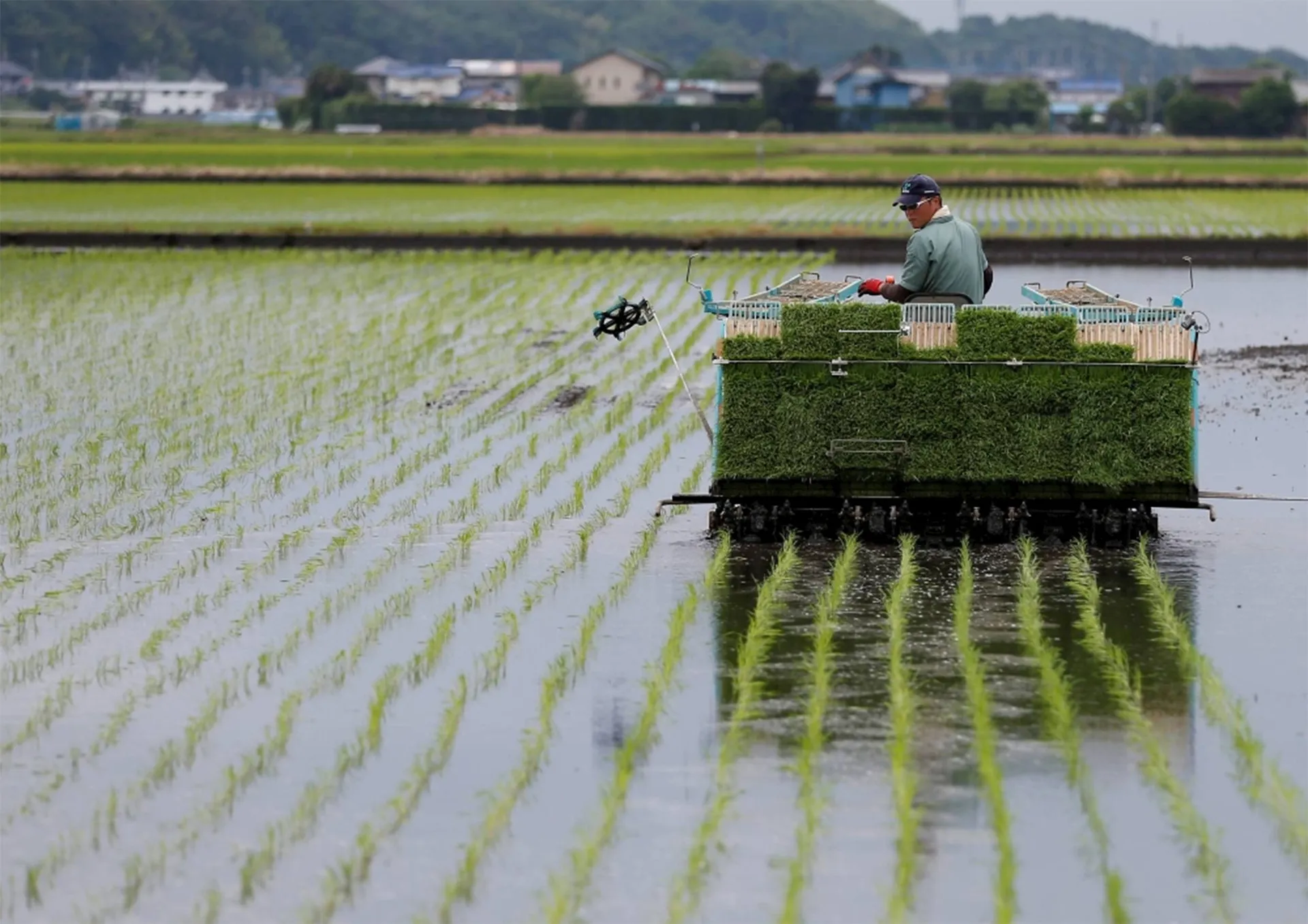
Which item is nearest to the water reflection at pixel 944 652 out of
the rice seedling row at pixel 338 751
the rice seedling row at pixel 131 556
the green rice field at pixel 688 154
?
the rice seedling row at pixel 338 751

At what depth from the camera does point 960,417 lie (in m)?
11.0

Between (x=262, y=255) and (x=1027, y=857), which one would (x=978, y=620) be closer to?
(x=1027, y=857)

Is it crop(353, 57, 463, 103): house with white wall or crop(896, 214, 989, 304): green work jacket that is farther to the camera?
crop(353, 57, 463, 103): house with white wall

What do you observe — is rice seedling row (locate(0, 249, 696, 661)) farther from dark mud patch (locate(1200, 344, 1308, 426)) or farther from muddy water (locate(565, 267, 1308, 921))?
muddy water (locate(565, 267, 1308, 921))

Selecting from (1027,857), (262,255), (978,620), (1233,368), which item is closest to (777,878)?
(1027,857)

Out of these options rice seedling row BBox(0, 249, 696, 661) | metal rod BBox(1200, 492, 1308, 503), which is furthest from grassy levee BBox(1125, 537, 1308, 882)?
rice seedling row BBox(0, 249, 696, 661)

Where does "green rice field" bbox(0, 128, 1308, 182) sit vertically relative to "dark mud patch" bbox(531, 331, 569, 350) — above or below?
below

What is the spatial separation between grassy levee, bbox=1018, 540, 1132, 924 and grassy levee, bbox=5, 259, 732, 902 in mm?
2274

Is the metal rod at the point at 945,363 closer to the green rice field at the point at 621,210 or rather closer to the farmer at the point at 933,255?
the farmer at the point at 933,255

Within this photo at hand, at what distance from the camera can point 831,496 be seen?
11.2m

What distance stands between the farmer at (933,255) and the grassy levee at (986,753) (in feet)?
5.87

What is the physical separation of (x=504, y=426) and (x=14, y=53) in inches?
6927

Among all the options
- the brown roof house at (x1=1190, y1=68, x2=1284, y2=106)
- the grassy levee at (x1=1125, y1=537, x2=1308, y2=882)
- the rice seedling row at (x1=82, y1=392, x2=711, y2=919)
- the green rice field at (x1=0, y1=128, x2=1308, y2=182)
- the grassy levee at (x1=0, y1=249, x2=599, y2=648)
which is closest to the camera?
the rice seedling row at (x1=82, y1=392, x2=711, y2=919)

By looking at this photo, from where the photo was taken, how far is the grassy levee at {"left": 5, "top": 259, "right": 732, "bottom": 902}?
636 cm
